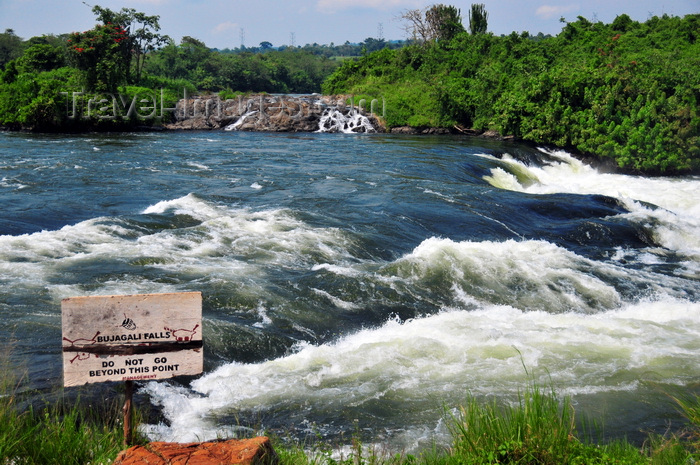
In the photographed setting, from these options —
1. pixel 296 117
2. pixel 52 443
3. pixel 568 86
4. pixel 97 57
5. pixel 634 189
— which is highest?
pixel 97 57

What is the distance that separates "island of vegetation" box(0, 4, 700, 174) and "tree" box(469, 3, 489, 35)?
97 mm

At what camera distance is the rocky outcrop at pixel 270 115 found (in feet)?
110

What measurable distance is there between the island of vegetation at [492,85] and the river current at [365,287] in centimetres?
589

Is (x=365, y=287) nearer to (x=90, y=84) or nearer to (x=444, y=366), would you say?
(x=444, y=366)

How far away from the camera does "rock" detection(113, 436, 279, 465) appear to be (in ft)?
11.0

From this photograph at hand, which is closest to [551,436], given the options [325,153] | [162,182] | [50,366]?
[50,366]

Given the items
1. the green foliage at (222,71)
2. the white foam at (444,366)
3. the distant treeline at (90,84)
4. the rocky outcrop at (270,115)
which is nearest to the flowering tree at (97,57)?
the distant treeline at (90,84)

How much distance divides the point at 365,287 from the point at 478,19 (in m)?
47.4

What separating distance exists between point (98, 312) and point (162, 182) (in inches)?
514

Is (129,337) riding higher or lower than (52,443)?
higher

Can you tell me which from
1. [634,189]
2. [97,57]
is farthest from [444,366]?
[97,57]

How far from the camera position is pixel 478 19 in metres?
50.7

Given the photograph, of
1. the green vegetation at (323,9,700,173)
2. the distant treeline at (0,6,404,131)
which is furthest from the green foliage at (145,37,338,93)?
the green vegetation at (323,9,700,173)

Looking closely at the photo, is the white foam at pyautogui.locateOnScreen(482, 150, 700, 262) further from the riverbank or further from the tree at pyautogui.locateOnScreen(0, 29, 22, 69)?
the tree at pyautogui.locateOnScreen(0, 29, 22, 69)
